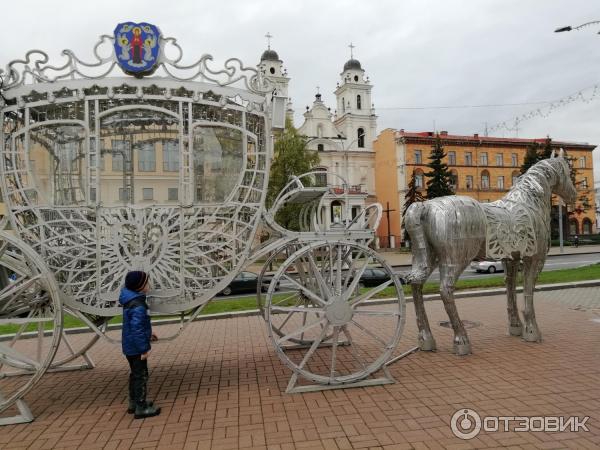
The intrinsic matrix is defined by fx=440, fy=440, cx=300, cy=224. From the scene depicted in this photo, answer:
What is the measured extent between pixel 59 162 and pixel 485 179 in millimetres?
45919

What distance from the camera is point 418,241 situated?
233 inches

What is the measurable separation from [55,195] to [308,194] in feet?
9.59

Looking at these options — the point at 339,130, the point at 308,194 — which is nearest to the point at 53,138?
the point at 308,194

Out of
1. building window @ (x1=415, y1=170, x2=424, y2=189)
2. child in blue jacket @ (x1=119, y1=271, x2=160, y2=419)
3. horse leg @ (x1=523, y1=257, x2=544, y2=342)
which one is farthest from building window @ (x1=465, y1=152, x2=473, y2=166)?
child in blue jacket @ (x1=119, y1=271, x2=160, y2=419)

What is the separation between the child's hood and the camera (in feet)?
13.8

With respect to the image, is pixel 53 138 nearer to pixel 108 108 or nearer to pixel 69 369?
pixel 108 108

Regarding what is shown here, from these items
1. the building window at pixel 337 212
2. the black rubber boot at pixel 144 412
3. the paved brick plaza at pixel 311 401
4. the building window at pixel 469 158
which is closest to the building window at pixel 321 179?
the building window at pixel 337 212

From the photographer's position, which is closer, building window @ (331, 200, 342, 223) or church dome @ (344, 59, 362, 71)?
building window @ (331, 200, 342, 223)

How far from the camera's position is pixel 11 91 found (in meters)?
4.53

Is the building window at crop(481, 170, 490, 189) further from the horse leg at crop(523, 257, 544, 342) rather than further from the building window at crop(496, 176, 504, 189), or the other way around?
the horse leg at crop(523, 257, 544, 342)

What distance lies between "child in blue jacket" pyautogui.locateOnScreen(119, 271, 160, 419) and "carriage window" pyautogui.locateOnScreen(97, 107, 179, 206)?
41.2 inches

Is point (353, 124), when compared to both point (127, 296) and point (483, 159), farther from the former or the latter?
point (127, 296)

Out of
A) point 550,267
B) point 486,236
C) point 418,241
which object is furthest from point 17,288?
point 550,267

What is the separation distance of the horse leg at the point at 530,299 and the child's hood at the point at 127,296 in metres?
5.39
